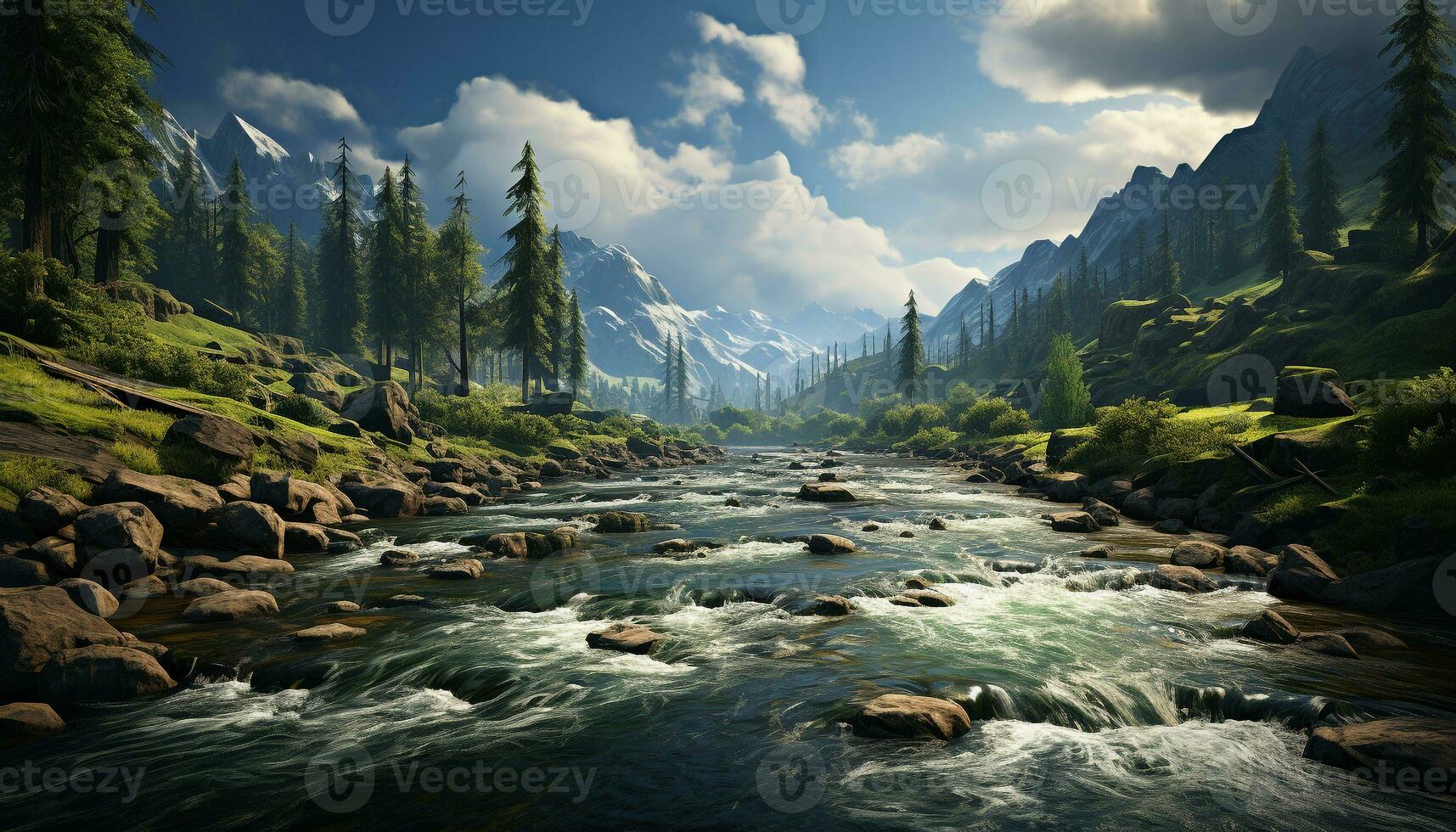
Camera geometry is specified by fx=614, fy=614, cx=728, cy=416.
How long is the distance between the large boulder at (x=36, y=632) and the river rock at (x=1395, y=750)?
16.8 m

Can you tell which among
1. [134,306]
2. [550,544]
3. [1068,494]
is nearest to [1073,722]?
[550,544]

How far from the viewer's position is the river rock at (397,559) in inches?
659

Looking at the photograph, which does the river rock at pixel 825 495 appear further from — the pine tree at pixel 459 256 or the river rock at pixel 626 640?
the pine tree at pixel 459 256

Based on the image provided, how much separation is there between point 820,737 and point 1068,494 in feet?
93.3

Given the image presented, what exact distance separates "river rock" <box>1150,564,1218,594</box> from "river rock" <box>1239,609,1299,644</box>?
10.1 ft

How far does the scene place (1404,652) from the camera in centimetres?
1045

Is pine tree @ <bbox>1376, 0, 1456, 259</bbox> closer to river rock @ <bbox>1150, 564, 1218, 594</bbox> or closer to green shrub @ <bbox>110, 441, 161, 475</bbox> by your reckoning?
river rock @ <bbox>1150, 564, 1218, 594</bbox>

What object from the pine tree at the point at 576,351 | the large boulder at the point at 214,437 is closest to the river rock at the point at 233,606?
the large boulder at the point at 214,437

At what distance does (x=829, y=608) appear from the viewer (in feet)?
44.4

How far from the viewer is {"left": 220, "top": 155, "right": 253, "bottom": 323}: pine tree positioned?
7438 centimetres

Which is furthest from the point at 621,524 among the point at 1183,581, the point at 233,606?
the point at 1183,581

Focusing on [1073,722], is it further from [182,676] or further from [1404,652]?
[182,676]

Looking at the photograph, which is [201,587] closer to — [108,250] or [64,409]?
[64,409]

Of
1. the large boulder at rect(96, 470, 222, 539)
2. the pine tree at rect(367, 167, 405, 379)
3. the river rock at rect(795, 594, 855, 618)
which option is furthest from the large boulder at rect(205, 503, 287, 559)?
the pine tree at rect(367, 167, 405, 379)
